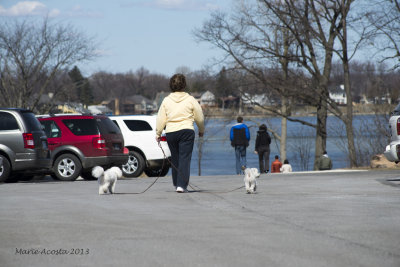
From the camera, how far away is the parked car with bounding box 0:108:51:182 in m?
15.7

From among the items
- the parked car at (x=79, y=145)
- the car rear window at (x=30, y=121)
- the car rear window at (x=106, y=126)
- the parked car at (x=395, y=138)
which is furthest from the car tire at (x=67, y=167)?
the parked car at (x=395, y=138)

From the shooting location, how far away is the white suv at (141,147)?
19.6 meters

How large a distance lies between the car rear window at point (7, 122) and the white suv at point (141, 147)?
4328 millimetres

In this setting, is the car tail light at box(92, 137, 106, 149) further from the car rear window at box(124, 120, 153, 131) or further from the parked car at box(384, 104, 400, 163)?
the parked car at box(384, 104, 400, 163)

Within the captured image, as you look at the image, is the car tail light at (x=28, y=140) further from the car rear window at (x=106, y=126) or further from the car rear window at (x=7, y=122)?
the car rear window at (x=106, y=126)

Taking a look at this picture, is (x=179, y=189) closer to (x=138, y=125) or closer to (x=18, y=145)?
(x=18, y=145)

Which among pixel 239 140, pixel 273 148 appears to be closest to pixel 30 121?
pixel 239 140

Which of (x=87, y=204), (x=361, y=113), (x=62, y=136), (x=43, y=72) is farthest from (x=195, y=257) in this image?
(x=361, y=113)

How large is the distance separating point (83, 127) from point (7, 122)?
2081mm

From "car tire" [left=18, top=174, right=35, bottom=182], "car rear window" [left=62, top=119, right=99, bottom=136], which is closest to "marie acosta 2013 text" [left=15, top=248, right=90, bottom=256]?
"car rear window" [left=62, top=119, right=99, bottom=136]

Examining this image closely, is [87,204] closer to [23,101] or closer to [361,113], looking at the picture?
[23,101]

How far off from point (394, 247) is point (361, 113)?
37.7 metres

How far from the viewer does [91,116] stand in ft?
57.3

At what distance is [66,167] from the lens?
56.4ft
